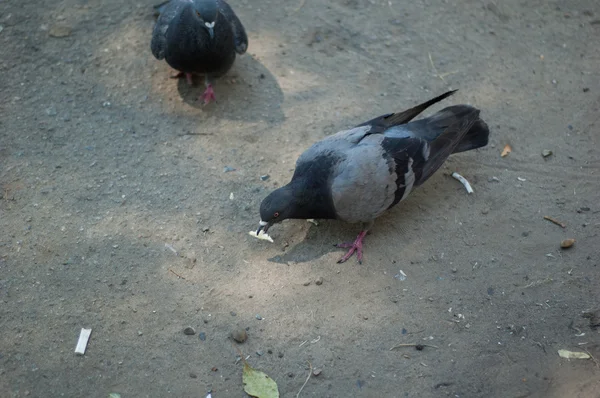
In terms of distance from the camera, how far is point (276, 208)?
16.8ft

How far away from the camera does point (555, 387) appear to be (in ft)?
14.1

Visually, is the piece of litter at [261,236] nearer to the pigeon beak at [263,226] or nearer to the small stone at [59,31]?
the pigeon beak at [263,226]

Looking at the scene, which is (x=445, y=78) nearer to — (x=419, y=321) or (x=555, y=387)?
(x=419, y=321)

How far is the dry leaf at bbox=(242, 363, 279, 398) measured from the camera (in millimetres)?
4277

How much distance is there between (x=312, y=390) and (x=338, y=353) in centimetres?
35

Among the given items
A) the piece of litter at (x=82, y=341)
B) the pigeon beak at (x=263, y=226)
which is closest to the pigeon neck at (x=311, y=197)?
the pigeon beak at (x=263, y=226)

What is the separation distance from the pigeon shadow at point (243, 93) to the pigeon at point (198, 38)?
145mm

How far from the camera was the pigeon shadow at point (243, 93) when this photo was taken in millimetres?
6496

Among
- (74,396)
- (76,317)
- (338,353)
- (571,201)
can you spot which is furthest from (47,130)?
(571,201)

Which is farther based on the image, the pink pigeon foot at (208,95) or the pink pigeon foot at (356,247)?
the pink pigeon foot at (208,95)

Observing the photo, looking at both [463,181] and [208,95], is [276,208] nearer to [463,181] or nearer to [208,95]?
[463,181]

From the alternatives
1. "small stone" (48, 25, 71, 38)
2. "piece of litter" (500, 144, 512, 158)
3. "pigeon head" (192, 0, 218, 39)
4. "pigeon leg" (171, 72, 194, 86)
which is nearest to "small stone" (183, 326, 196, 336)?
"pigeon head" (192, 0, 218, 39)

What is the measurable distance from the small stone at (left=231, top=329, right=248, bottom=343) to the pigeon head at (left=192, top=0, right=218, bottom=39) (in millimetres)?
2905

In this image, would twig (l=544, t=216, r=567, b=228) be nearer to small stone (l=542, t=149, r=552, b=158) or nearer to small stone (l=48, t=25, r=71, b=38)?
small stone (l=542, t=149, r=552, b=158)
